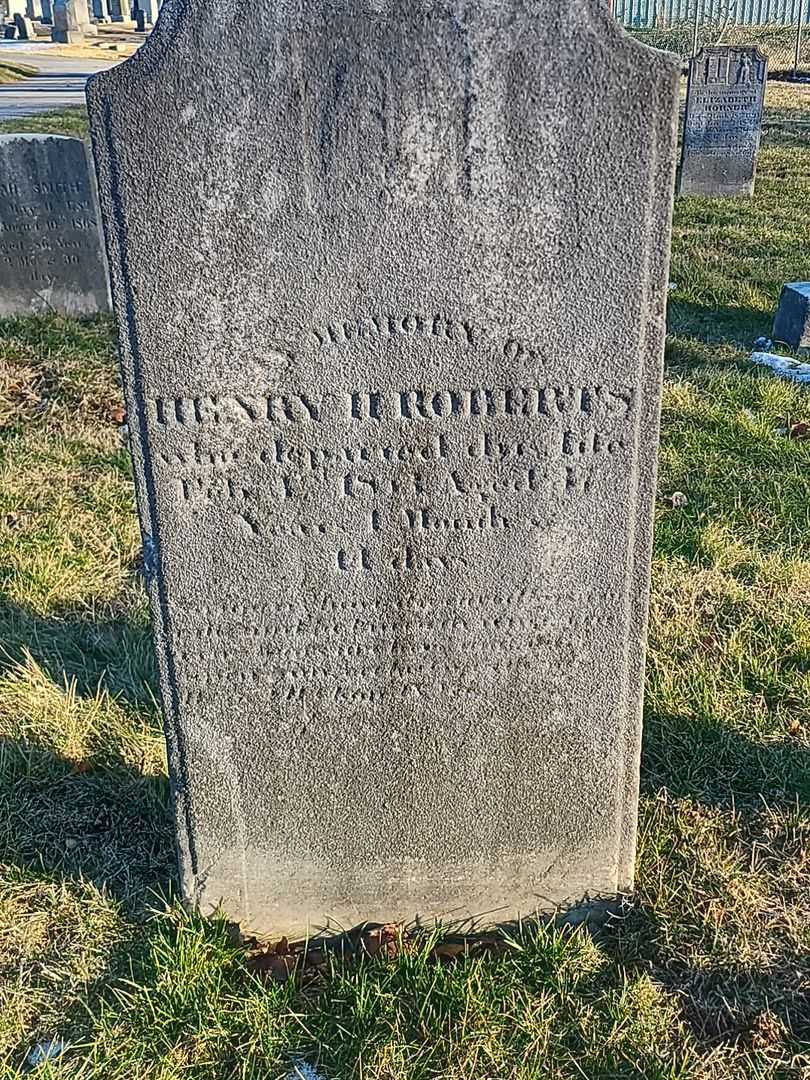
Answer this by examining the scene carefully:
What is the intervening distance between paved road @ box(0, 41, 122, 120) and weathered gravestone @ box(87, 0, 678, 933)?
467 inches

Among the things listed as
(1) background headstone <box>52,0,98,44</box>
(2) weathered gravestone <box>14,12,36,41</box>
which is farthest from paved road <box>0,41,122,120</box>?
(2) weathered gravestone <box>14,12,36,41</box>

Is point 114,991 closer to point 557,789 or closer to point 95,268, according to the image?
point 557,789

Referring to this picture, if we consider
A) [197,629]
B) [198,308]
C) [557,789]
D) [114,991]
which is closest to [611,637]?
[557,789]

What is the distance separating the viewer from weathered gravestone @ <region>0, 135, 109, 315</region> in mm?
6867

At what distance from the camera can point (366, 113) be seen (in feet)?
5.98

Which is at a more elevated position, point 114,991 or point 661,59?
point 661,59

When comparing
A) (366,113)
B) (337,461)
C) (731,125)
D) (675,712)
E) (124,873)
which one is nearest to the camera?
(366,113)

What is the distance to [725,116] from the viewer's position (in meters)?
11.9

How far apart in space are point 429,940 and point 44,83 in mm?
30297

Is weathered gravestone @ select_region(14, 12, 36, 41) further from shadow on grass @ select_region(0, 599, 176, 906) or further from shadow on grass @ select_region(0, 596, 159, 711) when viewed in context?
shadow on grass @ select_region(0, 599, 176, 906)

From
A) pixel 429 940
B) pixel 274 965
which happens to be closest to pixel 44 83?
pixel 274 965

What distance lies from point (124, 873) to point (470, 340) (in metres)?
1.69

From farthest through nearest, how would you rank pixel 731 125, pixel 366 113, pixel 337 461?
pixel 731 125 < pixel 337 461 < pixel 366 113

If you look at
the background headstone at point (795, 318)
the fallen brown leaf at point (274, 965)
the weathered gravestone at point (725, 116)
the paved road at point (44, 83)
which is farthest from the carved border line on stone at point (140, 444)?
the paved road at point (44, 83)
